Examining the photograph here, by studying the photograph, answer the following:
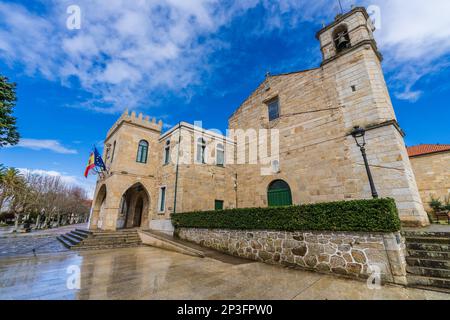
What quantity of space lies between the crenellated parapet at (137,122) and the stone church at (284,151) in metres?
0.08

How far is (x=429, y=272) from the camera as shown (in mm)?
3992

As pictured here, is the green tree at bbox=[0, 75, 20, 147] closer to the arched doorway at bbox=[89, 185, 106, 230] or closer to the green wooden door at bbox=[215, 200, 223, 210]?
the arched doorway at bbox=[89, 185, 106, 230]

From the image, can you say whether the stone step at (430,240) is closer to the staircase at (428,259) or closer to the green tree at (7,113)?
the staircase at (428,259)

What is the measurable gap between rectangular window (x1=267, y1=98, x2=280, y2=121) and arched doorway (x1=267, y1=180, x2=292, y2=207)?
4.33 meters

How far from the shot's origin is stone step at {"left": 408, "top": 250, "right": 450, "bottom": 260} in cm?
425

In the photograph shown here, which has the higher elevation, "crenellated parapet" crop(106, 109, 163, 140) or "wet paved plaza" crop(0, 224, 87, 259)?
"crenellated parapet" crop(106, 109, 163, 140)

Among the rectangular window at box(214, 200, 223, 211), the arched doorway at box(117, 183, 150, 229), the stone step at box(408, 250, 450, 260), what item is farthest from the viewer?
the arched doorway at box(117, 183, 150, 229)

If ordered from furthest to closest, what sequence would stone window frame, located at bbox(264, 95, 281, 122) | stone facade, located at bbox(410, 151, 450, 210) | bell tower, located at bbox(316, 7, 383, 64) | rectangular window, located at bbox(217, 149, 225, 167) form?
rectangular window, located at bbox(217, 149, 225, 167) → stone facade, located at bbox(410, 151, 450, 210) → stone window frame, located at bbox(264, 95, 281, 122) → bell tower, located at bbox(316, 7, 383, 64)

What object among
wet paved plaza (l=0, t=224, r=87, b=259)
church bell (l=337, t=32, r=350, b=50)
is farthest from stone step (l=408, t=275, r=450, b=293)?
wet paved plaza (l=0, t=224, r=87, b=259)

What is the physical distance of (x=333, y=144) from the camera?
911 centimetres

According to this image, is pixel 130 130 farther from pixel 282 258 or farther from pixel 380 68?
pixel 380 68

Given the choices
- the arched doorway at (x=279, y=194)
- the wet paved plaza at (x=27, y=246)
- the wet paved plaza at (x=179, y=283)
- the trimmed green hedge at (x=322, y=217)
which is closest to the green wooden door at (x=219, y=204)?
the arched doorway at (x=279, y=194)

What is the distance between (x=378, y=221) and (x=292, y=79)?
980 centimetres
